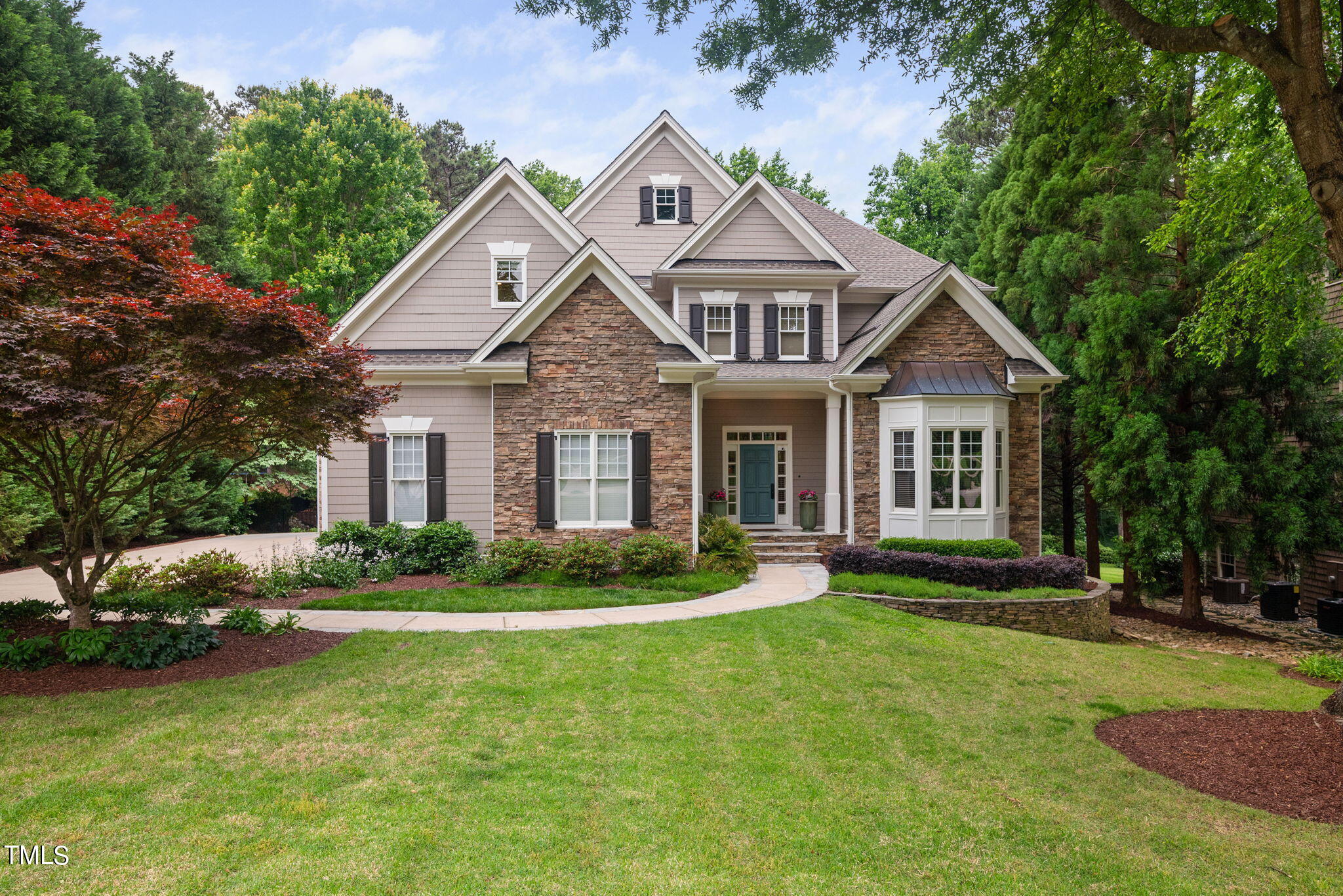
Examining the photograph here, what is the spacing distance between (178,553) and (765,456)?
14215mm

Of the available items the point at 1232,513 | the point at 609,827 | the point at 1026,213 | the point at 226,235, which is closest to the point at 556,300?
the point at 609,827

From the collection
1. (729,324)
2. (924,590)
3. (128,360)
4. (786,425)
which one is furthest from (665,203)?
(128,360)

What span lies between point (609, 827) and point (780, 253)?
1430 cm

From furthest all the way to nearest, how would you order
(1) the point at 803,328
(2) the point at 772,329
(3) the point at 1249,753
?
1. (1) the point at 803,328
2. (2) the point at 772,329
3. (3) the point at 1249,753

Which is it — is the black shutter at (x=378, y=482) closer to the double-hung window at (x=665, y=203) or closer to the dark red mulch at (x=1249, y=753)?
the double-hung window at (x=665, y=203)

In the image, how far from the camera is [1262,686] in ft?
30.0

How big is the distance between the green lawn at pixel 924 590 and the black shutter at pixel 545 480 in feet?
16.9

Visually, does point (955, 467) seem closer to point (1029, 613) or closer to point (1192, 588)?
point (1029, 613)

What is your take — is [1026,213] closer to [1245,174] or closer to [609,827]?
[1245,174]

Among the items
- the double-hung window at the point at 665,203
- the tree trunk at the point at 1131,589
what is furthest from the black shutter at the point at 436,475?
the tree trunk at the point at 1131,589

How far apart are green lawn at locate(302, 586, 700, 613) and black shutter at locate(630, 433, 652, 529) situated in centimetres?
178

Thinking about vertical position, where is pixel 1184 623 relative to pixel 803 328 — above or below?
below

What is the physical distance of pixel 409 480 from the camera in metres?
14.6

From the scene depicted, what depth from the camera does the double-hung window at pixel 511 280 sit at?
15727 mm
